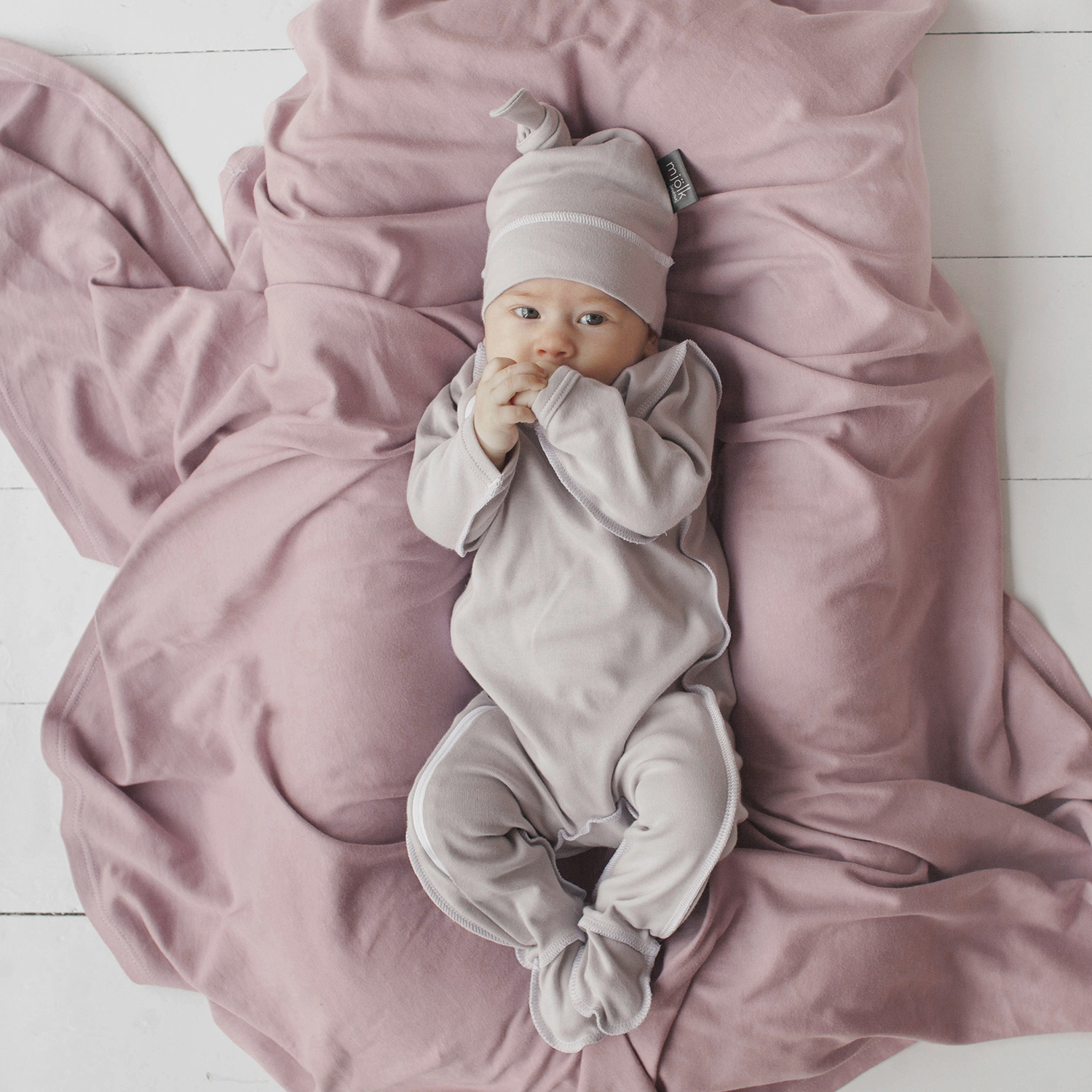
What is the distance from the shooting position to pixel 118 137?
1.28 meters

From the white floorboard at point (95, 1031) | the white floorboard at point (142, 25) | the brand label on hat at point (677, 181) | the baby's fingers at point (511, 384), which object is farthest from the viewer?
the white floorboard at point (142, 25)

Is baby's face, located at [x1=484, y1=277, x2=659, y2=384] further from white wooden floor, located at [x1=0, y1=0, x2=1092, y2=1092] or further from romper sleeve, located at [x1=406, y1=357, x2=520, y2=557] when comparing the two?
white wooden floor, located at [x1=0, y1=0, x2=1092, y2=1092]

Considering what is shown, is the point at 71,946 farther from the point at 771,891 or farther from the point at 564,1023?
the point at 771,891

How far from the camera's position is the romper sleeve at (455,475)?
38.0 inches

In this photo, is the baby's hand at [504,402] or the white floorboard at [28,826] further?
the white floorboard at [28,826]

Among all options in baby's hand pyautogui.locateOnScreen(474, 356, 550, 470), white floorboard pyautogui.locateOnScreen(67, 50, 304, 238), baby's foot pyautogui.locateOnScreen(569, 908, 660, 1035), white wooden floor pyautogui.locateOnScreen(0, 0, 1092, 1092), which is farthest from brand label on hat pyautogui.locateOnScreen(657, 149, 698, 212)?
baby's foot pyautogui.locateOnScreen(569, 908, 660, 1035)

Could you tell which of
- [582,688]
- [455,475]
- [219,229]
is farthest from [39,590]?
[582,688]

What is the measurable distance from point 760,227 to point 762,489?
0.30 m

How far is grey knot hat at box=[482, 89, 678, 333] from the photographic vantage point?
0.99m

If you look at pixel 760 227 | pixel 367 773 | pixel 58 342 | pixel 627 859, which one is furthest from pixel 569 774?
pixel 58 342

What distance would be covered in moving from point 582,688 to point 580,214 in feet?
1.67

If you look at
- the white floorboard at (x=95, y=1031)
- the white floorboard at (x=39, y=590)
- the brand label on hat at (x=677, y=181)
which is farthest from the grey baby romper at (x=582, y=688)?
the white floorboard at (x=39, y=590)

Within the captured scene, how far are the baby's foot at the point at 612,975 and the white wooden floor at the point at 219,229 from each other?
1.62 ft

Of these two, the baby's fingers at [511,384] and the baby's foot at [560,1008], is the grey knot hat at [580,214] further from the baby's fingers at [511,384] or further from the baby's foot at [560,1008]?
the baby's foot at [560,1008]
